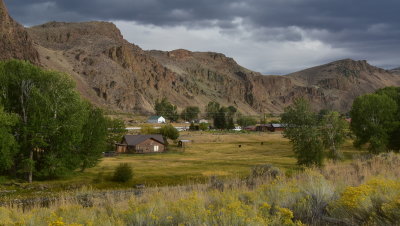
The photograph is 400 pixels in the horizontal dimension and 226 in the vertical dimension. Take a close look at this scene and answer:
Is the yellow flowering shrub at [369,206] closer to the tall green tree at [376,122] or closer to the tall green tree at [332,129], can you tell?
the tall green tree at [376,122]

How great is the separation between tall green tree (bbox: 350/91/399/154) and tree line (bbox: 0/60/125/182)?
51.7 meters

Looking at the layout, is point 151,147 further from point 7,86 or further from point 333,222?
point 333,222

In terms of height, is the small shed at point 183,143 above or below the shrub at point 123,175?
below

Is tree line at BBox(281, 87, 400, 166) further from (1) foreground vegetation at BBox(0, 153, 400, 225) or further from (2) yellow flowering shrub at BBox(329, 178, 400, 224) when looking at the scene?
(2) yellow flowering shrub at BBox(329, 178, 400, 224)

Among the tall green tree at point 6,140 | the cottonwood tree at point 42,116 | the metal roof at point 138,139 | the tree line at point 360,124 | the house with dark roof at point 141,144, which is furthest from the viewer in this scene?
the metal roof at point 138,139

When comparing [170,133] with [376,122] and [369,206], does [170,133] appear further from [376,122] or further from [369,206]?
[369,206]

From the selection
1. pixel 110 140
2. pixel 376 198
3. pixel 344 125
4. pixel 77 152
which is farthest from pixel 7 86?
pixel 344 125

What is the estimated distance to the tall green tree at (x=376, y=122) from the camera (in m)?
64.2

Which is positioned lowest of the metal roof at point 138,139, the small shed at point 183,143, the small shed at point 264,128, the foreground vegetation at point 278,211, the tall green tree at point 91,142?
the small shed at point 183,143

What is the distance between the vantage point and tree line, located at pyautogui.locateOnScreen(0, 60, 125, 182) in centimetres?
4241

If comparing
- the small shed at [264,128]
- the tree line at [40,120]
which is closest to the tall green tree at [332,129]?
the tree line at [40,120]

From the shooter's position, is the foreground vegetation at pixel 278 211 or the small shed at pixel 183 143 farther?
the small shed at pixel 183 143

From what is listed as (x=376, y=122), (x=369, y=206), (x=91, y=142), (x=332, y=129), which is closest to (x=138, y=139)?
(x=91, y=142)

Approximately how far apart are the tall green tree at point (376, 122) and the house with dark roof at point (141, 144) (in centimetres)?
4610
